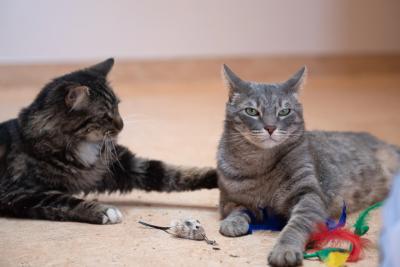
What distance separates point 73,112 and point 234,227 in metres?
0.78

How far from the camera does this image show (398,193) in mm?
1377

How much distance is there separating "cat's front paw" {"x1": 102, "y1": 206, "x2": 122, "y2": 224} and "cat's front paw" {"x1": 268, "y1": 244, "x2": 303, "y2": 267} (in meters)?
0.72

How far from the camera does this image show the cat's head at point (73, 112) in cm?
247

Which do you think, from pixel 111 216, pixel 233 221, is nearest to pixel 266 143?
pixel 233 221

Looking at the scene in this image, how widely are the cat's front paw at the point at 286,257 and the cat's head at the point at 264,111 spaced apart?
477 mm

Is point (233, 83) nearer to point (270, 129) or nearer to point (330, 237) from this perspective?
point (270, 129)

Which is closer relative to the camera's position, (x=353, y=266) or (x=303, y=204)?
(x=353, y=266)

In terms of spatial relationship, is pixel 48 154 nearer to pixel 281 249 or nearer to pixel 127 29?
pixel 281 249

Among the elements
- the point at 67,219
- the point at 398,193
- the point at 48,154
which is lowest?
the point at 67,219

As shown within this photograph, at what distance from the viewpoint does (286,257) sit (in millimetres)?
1904

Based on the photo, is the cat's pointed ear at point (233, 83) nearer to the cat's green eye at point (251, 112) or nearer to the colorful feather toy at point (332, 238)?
the cat's green eye at point (251, 112)

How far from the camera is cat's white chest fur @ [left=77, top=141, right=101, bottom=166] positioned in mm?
2543

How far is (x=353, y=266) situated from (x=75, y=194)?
4.04 feet

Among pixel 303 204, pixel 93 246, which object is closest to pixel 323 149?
pixel 303 204
